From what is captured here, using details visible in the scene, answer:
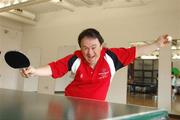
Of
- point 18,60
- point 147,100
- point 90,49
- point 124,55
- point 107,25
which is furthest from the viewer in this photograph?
point 107,25

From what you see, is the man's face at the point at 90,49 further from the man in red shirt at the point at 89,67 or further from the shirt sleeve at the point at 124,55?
the shirt sleeve at the point at 124,55

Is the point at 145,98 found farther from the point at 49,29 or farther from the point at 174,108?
the point at 49,29

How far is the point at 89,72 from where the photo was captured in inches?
75.3

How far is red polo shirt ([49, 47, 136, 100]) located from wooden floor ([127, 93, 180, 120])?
15.7 ft

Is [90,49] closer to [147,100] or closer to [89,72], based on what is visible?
[89,72]

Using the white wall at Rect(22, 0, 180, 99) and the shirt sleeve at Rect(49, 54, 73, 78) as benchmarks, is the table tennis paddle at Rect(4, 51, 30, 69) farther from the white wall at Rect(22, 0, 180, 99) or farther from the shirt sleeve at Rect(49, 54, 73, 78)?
the white wall at Rect(22, 0, 180, 99)

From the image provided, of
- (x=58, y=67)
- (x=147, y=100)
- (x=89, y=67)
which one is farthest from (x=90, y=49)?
(x=147, y=100)

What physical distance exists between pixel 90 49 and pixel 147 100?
5.36m

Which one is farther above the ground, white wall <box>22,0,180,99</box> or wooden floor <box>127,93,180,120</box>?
white wall <box>22,0,180,99</box>

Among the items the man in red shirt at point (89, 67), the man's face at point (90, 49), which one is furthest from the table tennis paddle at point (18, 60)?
the man's face at point (90, 49)

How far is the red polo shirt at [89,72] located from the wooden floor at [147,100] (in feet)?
15.7

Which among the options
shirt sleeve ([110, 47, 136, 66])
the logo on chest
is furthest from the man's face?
shirt sleeve ([110, 47, 136, 66])

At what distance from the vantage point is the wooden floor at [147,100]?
6.29 metres

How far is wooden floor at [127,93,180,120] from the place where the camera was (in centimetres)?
629
